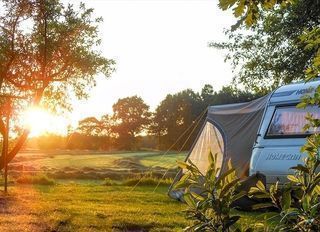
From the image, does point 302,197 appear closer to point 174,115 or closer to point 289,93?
point 289,93

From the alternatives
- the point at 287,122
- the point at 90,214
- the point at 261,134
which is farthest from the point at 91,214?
the point at 287,122

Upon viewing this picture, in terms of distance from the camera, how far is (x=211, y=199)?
226 cm

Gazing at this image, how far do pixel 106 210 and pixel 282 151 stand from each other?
4018 mm

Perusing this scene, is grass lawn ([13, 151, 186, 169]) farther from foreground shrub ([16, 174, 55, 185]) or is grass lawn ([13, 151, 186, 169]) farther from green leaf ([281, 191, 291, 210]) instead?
green leaf ([281, 191, 291, 210])

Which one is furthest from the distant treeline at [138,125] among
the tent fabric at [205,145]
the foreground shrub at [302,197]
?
the foreground shrub at [302,197]

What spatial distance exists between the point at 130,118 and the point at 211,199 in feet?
282

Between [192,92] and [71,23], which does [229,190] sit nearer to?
[71,23]

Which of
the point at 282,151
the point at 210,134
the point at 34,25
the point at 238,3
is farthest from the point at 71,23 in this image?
the point at 238,3

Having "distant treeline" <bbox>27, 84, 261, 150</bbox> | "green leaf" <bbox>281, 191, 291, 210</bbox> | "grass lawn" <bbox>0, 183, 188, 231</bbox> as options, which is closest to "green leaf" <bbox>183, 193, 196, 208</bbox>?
"green leaf" <bbox>281, 191, 291, 210</bbox>

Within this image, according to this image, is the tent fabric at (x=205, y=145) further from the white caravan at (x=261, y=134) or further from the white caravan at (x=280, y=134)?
the white caravan at (x=280, y=134)

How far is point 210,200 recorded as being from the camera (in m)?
2.26

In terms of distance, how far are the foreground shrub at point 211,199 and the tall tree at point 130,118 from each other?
264 ft

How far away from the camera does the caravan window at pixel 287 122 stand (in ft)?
35.1

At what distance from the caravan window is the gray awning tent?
2.71 feet
